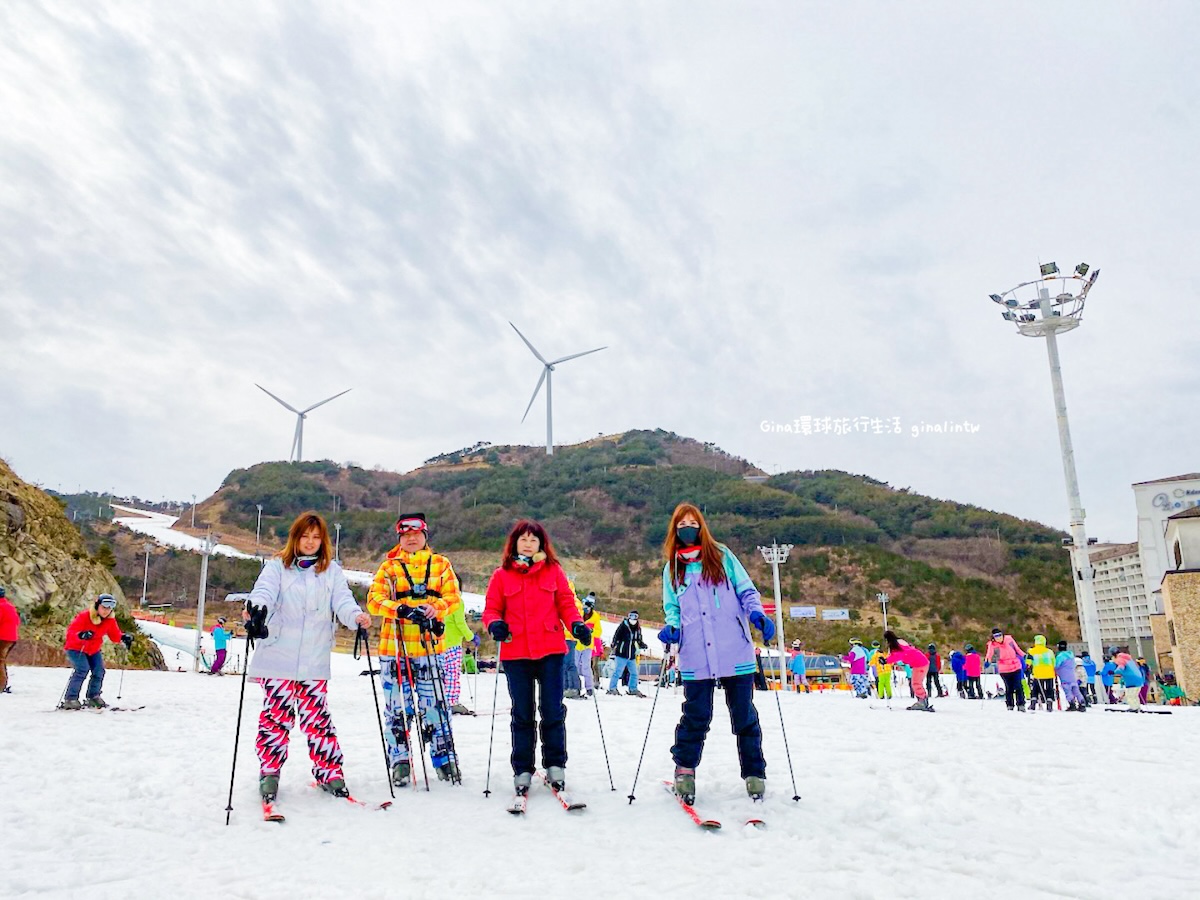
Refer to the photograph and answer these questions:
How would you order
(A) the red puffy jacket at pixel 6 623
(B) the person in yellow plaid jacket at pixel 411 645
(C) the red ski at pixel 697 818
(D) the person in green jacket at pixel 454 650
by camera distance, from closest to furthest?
(C) the red ski at pixel 697 818 → (B) the person in yellow plaid jacket at pixel 411 645 → (D) the person in green jacket at pixel 454 650 → (A) the red puffy jacket at pixel 6 623

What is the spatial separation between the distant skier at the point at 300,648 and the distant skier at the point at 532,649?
2.79 feet

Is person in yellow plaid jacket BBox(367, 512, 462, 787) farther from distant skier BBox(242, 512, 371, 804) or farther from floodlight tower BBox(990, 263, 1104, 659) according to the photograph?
floodlight tower BBox(990, 263, 1104, 659)

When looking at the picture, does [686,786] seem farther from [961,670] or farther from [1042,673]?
[961,670]

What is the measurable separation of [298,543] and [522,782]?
6.71ft

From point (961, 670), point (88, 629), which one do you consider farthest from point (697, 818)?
point (961, 670)

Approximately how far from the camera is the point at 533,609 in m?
5.05

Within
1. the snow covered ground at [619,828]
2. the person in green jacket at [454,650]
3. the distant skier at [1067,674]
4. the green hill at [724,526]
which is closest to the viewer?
the snow covered ground at [619,828]

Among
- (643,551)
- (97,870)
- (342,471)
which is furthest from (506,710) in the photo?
(342,471)

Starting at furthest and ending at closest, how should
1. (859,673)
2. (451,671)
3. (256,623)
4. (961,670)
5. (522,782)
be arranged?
(961,670) → (859,673) → (451,671) → (522,782) → (256,623)

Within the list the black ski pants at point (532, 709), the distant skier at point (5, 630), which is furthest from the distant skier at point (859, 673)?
the distant skier at point (5, 630)

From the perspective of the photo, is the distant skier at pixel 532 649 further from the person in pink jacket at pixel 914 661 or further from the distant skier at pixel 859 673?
the distant skier at pixel 859 673

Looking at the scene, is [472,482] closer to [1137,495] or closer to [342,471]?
[342,471]

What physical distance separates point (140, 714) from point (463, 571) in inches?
2218

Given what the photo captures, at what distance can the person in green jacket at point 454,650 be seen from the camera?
6.88 m
